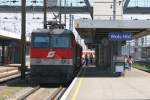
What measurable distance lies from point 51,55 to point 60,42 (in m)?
0.92

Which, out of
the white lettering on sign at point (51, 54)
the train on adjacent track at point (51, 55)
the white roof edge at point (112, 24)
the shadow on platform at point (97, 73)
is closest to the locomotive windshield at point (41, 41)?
the train on adjacent track at point (51, 55)

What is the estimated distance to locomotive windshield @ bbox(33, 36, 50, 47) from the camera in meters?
26.1

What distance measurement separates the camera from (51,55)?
25.9 m

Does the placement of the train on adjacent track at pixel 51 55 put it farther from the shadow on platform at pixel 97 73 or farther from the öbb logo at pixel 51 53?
the shadow on platform at pixel 97 73

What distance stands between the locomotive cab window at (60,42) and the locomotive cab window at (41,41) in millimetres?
329

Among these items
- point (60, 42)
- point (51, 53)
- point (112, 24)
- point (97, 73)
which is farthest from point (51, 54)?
point (97, 73)

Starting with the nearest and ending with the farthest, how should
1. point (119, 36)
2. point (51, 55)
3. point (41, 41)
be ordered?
point (51, 55), point (41, 41), point (119, 36)

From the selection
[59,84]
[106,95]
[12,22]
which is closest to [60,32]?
[59,84]

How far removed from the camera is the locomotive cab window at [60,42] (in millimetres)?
26141

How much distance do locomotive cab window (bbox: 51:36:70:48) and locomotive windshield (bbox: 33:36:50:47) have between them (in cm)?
33

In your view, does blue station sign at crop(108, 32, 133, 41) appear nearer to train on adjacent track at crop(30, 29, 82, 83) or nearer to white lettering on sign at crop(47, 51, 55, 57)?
train on adjacent track at crop(30, 29, 82, 83)

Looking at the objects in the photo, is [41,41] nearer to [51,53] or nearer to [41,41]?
[41,41]

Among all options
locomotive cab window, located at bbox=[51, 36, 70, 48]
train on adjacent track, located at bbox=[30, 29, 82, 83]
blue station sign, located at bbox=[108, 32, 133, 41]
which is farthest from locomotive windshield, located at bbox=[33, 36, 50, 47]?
blue station sign, located at bbox=[108, 32, 133, 41]

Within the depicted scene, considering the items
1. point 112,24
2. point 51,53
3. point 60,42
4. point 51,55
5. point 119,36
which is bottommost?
point 51,55
